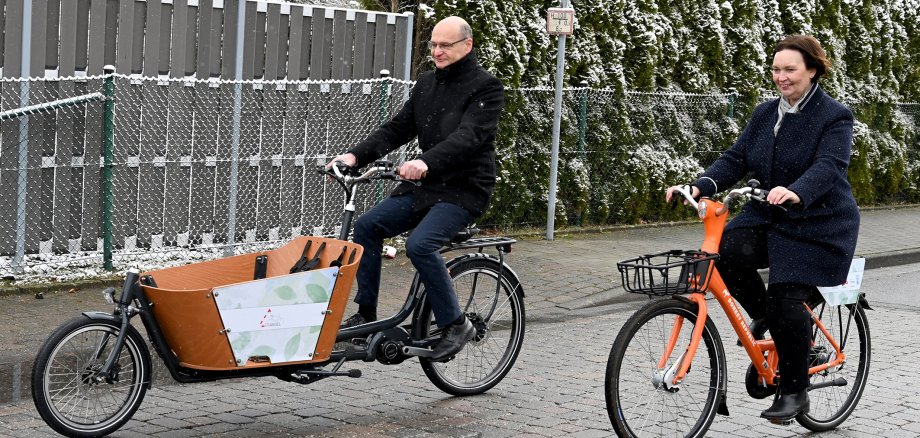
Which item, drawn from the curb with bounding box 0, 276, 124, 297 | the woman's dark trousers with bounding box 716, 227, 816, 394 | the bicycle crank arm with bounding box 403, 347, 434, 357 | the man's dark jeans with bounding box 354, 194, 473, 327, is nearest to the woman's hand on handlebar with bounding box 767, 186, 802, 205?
the woman's dark trousers with bounding box 716, 227, 816, 394

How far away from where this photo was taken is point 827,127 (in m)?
5.50

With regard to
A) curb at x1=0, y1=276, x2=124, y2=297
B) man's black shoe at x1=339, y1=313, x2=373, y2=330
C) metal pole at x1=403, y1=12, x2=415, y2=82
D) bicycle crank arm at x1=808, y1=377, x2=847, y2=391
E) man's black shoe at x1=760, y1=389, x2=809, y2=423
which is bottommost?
curb at x1=0, y1=276, x2=124, y2=297

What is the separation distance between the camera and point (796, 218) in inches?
218

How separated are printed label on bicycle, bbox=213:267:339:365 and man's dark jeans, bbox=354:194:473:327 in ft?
1.80

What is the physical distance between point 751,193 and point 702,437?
1.12 metres

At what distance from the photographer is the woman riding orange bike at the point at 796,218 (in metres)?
5.50

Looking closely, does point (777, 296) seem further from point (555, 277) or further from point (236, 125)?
point (236, 125)

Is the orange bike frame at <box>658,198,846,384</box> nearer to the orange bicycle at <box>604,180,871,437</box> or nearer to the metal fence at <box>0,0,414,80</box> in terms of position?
the orange bicycle at <box>604,180,871,437</box>

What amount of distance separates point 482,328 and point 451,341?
0.35 meters

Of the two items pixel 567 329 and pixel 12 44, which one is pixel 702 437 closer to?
pixel 567 329

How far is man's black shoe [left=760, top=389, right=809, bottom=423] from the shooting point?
5586mm

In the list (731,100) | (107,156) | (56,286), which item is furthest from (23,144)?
(731,100)

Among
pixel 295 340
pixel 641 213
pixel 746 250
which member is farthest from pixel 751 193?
pixel 641 213

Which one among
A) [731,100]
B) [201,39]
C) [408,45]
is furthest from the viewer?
[731,100]
